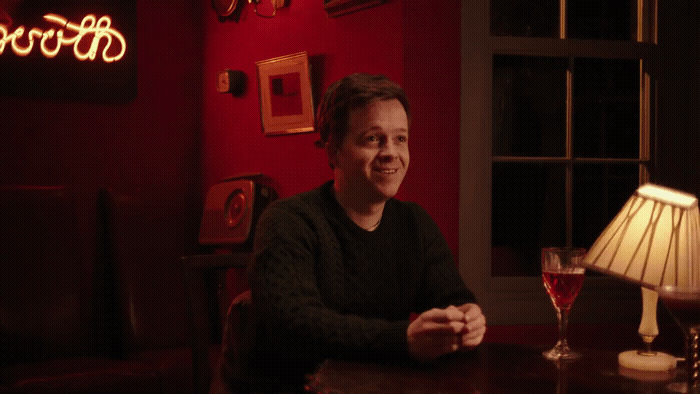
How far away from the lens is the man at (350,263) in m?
1.41

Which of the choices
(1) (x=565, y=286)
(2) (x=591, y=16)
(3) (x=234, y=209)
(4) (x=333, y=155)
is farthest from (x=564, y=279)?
(2) (x=591, y=16)

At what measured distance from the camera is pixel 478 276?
2.49 meters

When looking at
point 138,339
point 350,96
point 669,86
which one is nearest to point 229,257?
point 350,96

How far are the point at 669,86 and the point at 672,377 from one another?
60.0 inches

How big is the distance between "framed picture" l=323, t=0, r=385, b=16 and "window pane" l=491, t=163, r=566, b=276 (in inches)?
32.0

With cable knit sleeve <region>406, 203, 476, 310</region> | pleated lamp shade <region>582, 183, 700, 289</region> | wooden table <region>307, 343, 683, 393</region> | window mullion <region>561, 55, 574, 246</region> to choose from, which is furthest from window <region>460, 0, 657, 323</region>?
pleated lamp shade <region>582, 183, 700, 289</region>

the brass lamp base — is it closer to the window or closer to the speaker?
the window

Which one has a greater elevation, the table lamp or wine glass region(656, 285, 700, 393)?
the table lamp

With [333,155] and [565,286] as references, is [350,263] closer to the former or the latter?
[333,155]

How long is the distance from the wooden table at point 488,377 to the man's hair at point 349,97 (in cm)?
60

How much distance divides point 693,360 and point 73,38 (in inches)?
139

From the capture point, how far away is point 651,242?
1339mm

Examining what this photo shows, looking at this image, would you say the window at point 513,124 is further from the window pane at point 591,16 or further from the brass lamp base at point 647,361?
the window pane at point 591,16

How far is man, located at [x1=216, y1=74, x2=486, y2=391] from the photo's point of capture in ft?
4.64
